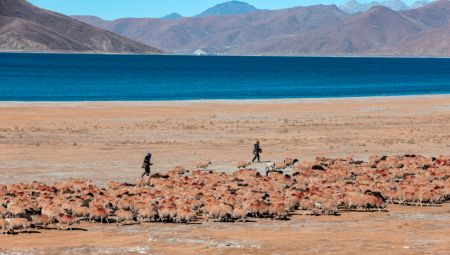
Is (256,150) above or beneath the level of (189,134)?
beneath

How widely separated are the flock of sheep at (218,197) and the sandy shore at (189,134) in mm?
5855

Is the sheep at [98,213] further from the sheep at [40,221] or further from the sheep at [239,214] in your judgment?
the sheep at [239,214]

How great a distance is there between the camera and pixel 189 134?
5719 centimetres

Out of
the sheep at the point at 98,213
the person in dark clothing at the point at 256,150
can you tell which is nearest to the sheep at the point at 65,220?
the sheep at the point at 98,213

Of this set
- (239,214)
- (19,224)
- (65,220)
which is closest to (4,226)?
(19,224)

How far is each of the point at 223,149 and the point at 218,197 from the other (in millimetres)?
21119

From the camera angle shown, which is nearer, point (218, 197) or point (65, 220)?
point (65, 220)

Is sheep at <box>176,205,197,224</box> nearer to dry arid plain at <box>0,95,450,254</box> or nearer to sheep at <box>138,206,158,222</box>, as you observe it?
dry arid plain at <box>0,95,450,254</box>

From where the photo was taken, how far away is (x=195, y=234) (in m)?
24.4

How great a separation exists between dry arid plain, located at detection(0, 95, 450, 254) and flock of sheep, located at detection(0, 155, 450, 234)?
514 millimetres

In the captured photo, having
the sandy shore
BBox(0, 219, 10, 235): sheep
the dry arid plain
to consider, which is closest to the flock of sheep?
BBox(0, 219, 10, 235): sheep

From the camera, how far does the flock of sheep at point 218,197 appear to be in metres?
26.2

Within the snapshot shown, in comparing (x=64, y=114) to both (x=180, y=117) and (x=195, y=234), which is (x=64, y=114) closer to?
(x=180, y=117)

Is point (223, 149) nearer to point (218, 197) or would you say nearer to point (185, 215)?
point (218, 197)
